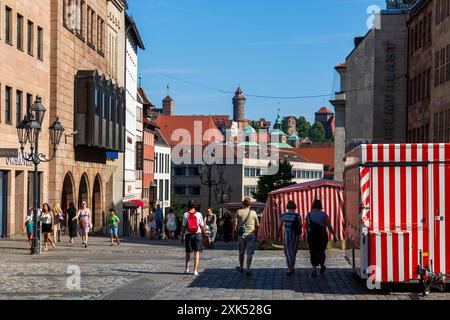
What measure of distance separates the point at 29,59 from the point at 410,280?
29984 millimetres

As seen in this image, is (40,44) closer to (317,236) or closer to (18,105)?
(18,105)

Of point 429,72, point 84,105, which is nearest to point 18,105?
point 84,105

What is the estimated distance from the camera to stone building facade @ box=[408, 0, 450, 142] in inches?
1816

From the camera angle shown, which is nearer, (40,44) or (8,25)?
(8,25)

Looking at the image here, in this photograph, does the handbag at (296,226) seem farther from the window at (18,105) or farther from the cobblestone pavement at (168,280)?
the window at (18,105)

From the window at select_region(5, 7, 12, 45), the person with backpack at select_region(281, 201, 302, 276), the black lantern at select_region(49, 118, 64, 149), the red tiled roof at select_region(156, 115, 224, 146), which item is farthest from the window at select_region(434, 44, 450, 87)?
the red tiled roof at select_region(156, 115, 224, 146)

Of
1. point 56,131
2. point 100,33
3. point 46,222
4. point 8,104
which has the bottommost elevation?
point 46,222

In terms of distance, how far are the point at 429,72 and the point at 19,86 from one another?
792 inches

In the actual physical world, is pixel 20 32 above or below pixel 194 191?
above

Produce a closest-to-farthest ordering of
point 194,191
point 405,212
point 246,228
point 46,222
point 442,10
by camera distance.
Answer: point 405,212, point 246,228, point 46,222, point 442,10, point 194,191

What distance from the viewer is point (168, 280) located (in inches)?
801

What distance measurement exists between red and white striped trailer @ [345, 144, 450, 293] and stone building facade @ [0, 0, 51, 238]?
78.5ft

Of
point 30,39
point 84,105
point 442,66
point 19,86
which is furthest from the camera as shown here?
point 84,105
